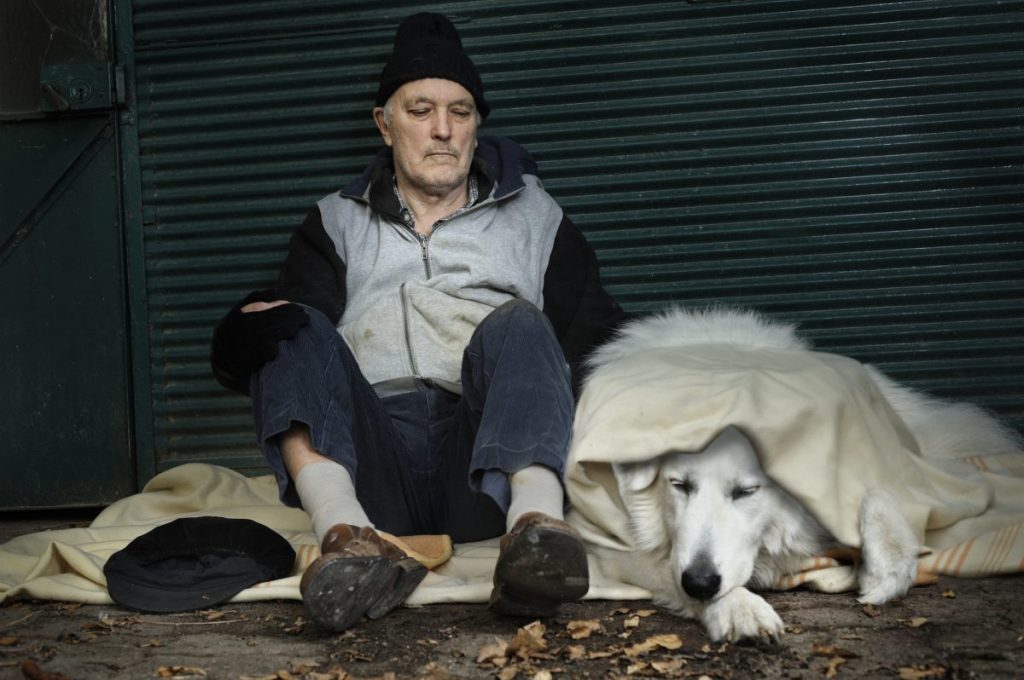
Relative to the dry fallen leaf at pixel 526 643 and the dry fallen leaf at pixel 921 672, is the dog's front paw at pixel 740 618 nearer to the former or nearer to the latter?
the dry fallen leaf at pixel 921 672

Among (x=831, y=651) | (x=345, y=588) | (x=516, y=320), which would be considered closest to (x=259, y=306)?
(x=516, y=320)

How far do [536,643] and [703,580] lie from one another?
0.42 metres

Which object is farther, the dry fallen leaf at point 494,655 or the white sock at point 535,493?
the white sock at point 535,493

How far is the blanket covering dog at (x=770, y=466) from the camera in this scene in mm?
2885

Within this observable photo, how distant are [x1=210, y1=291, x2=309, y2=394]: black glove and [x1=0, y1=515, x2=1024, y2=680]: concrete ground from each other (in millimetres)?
646

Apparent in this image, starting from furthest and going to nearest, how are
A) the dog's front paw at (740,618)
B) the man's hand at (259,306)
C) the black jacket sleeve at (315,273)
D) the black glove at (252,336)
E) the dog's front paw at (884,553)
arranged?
the black jacket sleeve at (315,273)
the man's hand at (259,306)
the black glove at (252,336)
the dog's front paw at (884,553)
the dog's front paw at (740,618)

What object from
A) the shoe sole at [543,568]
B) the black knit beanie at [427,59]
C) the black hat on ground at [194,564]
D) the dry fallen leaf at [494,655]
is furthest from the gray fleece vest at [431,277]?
the dry fallen leaf at [494,655]

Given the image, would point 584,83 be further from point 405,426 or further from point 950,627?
point 950,627

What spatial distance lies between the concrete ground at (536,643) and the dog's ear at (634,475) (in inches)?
12.1

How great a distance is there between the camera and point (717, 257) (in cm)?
456

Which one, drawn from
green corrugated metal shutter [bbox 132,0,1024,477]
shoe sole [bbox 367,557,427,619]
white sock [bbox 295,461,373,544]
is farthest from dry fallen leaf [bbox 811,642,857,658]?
green corrugated metal shutter [bbox 132,0,1024,477]

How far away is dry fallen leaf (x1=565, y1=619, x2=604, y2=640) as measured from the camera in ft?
8.70

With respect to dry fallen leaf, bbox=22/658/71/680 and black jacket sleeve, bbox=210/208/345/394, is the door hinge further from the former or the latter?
dry fallen leaf, bbox=22/658/71/680

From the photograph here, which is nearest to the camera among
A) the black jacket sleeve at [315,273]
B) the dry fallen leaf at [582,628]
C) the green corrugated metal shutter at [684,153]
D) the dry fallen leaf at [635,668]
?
the dry fallen leaf at [635,668]
